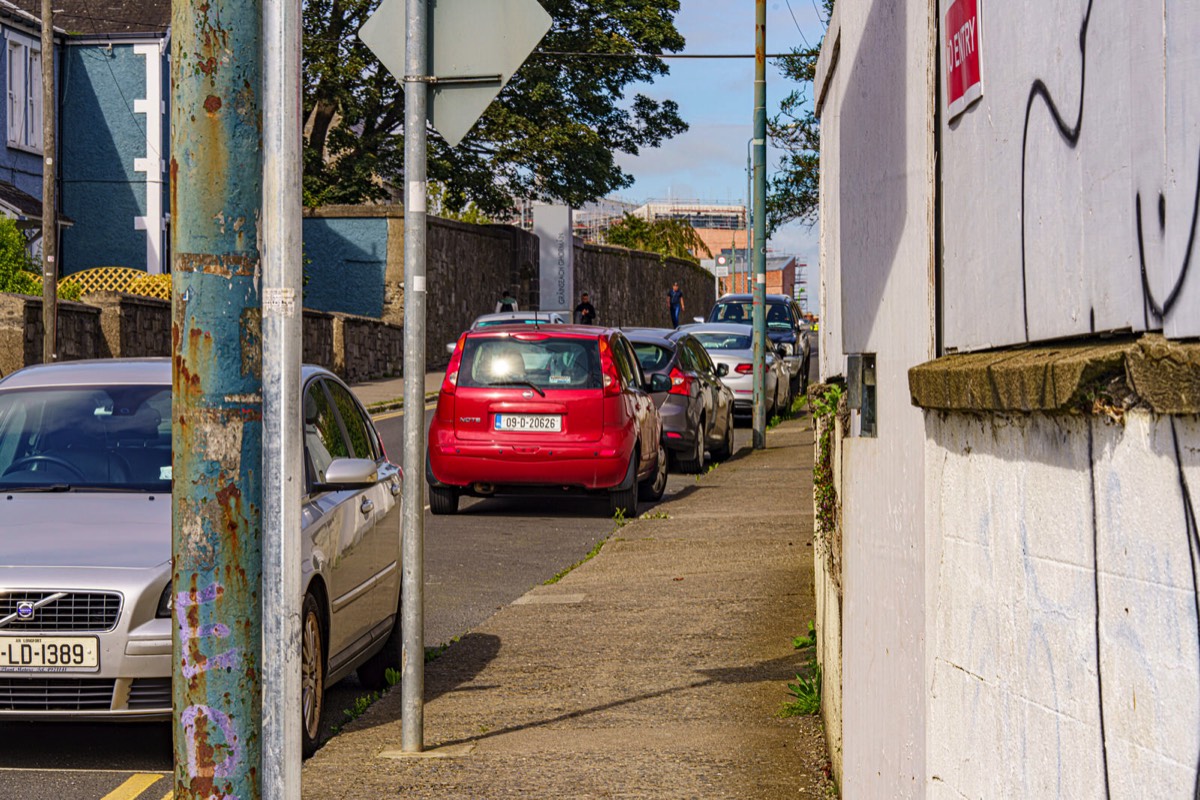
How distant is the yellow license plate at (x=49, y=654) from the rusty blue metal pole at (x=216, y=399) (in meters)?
3.18

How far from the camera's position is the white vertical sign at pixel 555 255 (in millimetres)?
46875

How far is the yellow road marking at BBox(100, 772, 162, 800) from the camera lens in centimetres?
608

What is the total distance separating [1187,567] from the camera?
7.32 ft

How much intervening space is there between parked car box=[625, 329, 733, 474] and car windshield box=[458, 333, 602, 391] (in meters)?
2.78

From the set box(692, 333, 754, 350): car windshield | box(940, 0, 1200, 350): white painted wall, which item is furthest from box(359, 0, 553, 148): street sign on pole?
box(692, 333, 754, 350): car windshield

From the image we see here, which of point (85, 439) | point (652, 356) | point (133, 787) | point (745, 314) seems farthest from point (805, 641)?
point (745, 314)

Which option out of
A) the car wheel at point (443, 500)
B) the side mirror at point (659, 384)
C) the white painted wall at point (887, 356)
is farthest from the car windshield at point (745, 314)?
the white painted wall at point (887, 356)

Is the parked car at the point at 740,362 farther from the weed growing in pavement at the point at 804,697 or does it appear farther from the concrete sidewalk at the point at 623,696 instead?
the weed growing in pavement at the point at 804,697

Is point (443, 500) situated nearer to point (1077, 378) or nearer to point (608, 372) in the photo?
point (608, 372)

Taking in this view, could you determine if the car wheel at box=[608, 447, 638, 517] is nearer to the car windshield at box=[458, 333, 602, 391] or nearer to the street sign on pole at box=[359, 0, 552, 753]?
the car windshield at box=[458, 333, 602, 391]

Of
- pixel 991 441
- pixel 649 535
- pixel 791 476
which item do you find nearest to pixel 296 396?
pixel 991 441

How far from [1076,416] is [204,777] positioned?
187 cm

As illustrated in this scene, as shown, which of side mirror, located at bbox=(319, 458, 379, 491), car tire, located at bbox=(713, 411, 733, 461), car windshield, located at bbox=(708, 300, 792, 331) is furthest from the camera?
car windshield, located at bbox=(708, 300, 792, 331)

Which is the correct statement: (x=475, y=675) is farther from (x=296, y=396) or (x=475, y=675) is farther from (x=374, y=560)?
(x=296, y=396)
